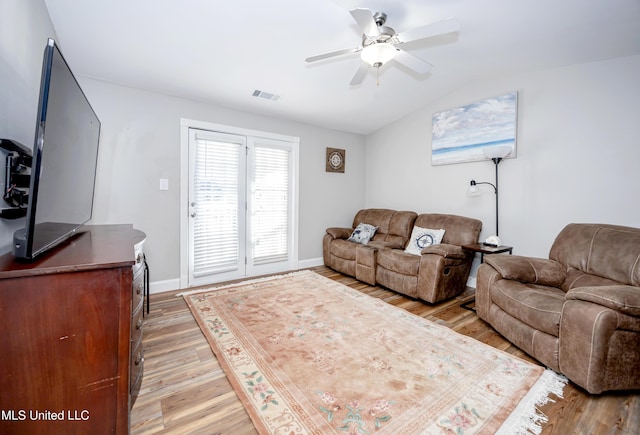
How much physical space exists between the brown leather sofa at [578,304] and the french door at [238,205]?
2791mm

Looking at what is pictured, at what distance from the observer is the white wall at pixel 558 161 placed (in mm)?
2498

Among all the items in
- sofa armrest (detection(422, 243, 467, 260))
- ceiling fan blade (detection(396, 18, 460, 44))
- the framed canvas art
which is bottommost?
sofa armrest (detection(422, 243, 467, 260))

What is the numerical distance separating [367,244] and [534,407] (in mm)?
2574

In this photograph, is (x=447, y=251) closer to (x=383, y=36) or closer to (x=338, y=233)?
(x=338, y=233)

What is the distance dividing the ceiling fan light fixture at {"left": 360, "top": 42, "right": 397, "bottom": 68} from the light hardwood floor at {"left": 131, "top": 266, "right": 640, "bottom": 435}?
2.42 metres

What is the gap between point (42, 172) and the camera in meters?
0.93

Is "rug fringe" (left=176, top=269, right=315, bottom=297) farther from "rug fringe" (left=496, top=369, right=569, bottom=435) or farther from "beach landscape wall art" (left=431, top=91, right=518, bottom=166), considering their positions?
"rug fringe" (left=496, top=369, right=569, bottom=435)

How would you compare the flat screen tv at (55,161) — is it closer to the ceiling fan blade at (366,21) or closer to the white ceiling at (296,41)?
the white ceiling at (296,41)

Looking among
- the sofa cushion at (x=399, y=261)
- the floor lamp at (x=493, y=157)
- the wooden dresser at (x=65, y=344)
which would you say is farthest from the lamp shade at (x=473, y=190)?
the wooden dresser at (x=65, y=344)

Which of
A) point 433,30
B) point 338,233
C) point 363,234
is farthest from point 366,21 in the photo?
point 338,233

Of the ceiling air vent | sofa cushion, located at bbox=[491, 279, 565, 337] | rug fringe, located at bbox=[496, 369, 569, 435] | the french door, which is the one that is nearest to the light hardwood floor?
rug fringe, located at bbox=[496, 369, 569, 435]

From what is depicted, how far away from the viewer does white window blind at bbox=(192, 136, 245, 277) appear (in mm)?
3500

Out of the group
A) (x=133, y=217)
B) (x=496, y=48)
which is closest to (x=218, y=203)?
(x=133, y=217)

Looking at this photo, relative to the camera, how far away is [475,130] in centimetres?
349
